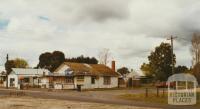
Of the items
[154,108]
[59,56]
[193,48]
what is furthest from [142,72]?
[154,108]

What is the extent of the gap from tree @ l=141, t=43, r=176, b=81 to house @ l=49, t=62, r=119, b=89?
2005 cm

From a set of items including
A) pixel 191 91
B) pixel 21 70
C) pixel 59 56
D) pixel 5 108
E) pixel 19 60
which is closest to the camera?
pixel 5 108

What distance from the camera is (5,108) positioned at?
95.3 feet

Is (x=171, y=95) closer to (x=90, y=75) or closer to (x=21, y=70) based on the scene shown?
(x=90, y=75)

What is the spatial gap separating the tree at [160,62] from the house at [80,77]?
789 inches

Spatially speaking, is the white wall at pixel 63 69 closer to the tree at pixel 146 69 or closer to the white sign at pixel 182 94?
the tree at pixel 146 69

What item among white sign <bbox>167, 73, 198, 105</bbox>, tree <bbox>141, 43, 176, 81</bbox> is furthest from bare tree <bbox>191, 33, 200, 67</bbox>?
white sign <bbox>167, 73, 198, 105</bbox>

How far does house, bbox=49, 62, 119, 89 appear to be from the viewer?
71.1 meters

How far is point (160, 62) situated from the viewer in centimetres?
9850

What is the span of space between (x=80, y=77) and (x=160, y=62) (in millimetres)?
32427

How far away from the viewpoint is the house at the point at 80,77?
7106 centimetres

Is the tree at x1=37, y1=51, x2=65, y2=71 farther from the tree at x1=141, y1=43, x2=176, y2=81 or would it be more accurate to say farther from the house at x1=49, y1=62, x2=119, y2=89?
the house at x1=49, y1=62, x2=119, y2=89

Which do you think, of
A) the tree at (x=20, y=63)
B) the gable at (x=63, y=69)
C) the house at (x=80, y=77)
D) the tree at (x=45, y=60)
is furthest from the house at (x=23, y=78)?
the tree at (x=20, y=63)

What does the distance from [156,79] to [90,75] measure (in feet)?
90.2
